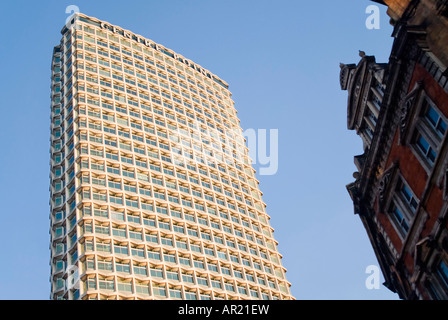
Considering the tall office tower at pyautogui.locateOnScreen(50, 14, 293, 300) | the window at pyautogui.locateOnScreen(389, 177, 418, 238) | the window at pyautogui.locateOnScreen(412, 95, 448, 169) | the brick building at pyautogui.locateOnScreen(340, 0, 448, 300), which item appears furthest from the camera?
the tall office tower at pyautogui.locateOnScreen(50, 14, 293, 300)

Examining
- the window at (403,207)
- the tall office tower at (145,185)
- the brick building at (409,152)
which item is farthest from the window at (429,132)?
the tall office tower at (145,185)

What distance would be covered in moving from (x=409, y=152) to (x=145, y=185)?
156 ft

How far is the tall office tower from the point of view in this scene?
63781mm

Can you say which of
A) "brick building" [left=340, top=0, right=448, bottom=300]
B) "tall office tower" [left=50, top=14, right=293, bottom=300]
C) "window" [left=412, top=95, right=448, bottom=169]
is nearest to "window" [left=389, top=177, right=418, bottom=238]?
"brick building" [left=340, top=0, right=448, bottom=300]

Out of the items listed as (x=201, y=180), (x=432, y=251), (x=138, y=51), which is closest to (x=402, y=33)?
(x=432, y=251)

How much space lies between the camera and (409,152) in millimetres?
33969

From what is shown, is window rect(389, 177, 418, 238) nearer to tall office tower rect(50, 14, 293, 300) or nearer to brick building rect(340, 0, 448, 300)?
brick building rect(340, 0, 448, 300)

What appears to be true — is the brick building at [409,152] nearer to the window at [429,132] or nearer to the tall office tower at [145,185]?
the window at [429,132]

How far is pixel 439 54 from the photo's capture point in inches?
1167

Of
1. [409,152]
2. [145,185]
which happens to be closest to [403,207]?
[409,152]

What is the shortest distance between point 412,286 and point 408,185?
275 inches

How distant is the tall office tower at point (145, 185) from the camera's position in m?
63.8

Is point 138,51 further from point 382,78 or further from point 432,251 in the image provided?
point 432,251

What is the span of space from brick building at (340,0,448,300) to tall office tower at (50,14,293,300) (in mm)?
33158
